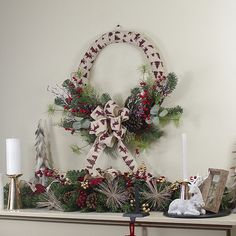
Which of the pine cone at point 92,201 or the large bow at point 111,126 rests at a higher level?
the large bow at point 111,126

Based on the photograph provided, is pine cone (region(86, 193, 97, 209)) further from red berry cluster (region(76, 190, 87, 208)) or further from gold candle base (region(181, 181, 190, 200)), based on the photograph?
gold candle base (region(181, 181, 190, 200))

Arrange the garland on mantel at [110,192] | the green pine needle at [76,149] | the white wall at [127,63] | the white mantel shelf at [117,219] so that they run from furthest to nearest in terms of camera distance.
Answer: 1. the green pine needle at [76,149]
2. the white wall at [127,63]
3. the garland on mantel at [110,192]
4. the white mantel shelf at [117,219]

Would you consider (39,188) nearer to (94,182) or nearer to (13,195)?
(13,195)

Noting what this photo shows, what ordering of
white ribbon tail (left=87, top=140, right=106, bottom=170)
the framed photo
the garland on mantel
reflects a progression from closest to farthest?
the framed photo, the garland on mantel, white ribbon tail (left=87, top=140, right=106, bottom=170)

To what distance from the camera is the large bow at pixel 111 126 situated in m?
2.17

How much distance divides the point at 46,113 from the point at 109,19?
582mm

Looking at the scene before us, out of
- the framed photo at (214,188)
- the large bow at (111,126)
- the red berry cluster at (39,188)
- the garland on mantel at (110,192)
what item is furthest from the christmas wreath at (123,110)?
the framed photo at (214,188)

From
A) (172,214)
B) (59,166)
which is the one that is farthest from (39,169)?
(172,214)

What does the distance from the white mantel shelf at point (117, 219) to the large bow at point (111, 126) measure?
328mm

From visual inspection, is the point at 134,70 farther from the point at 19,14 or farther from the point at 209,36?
the point at 19,14

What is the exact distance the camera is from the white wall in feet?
6.92

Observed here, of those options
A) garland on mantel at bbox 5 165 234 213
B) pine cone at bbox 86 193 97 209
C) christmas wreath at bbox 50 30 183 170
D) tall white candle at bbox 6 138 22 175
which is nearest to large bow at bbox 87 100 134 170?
christmas wreath at bbox 50 30 183 170

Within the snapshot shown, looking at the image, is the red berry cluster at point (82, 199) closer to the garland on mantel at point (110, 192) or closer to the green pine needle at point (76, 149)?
the garland on mantel at point (110, 192)

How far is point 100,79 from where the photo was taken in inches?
91.9
